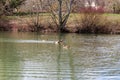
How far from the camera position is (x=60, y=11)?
44719 millimetres

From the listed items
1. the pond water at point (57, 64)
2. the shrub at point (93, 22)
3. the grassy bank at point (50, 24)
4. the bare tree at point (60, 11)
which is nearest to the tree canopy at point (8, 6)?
the grassy bank at point (50, 24)

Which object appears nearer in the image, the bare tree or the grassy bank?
the grassy bank

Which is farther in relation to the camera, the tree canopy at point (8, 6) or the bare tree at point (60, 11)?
the tree canopy at point (8, 6)

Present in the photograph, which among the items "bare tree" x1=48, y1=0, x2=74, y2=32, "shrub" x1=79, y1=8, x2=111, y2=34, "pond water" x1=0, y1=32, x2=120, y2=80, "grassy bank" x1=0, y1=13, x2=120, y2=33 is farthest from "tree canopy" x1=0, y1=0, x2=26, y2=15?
"pond water" x1=0, y1=32, x2=120, y2=80

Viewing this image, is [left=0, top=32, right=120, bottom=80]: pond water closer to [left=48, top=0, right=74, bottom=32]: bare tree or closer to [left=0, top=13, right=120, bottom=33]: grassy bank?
[left=0, top=13, right=120, bottom=33]: grassy bank

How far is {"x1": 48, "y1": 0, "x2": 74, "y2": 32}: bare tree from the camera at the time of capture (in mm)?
44312

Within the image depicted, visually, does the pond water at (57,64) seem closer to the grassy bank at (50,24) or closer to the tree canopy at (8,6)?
the grassy bank at (50,24)

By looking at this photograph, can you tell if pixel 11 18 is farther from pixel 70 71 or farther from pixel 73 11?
pixel 70 71

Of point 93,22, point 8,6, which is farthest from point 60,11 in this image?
point 8,6

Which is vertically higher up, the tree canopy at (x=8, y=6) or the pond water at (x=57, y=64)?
the pond water at (x=57, y=64)

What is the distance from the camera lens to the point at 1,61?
19.0 metres

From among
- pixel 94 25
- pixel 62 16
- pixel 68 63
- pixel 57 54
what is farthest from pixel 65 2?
pixel 68 63

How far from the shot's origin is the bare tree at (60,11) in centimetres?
4431

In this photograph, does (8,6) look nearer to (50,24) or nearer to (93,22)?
(50,24)
